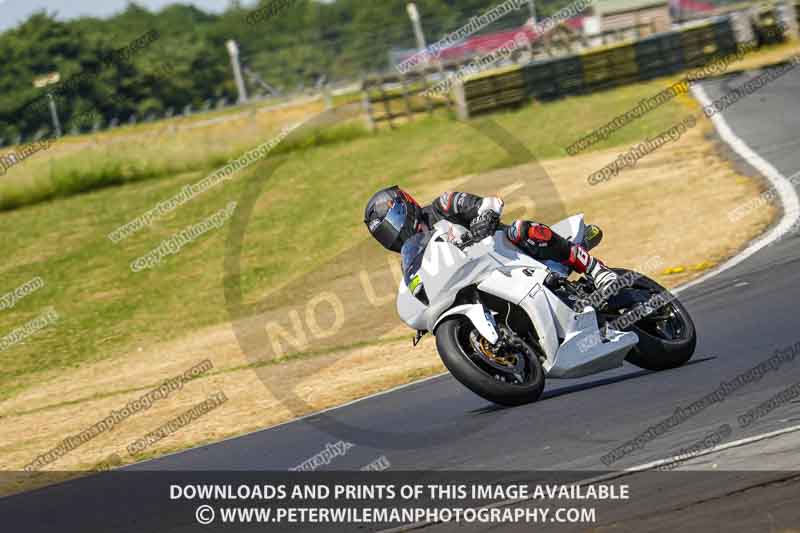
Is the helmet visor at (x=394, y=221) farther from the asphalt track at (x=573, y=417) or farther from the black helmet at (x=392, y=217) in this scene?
the asphalt track at (x=573, y=417)

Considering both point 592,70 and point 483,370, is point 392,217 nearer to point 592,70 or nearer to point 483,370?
point 483,370

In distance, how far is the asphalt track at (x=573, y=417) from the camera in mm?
7074

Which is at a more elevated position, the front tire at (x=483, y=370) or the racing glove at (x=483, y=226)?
the racing glove at (x=483, y=226)

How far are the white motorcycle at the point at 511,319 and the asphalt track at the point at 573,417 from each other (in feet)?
0.76

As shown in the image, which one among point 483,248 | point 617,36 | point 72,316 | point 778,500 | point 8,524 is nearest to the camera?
point 778,500

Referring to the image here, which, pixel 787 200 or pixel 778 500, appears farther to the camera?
pixel 787 200

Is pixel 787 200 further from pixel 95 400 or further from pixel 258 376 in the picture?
pixel 95 400

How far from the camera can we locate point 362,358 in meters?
13.0

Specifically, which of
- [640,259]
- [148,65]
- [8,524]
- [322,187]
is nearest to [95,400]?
[8,524]

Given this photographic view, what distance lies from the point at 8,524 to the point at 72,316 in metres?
12.0

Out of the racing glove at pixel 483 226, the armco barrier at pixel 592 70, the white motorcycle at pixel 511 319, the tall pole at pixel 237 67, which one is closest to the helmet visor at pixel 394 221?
the white motorcycle at pixel 511 319

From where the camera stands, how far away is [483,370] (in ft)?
26.2

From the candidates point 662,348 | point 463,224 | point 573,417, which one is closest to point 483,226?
point 463,224

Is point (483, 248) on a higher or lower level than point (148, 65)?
lower
